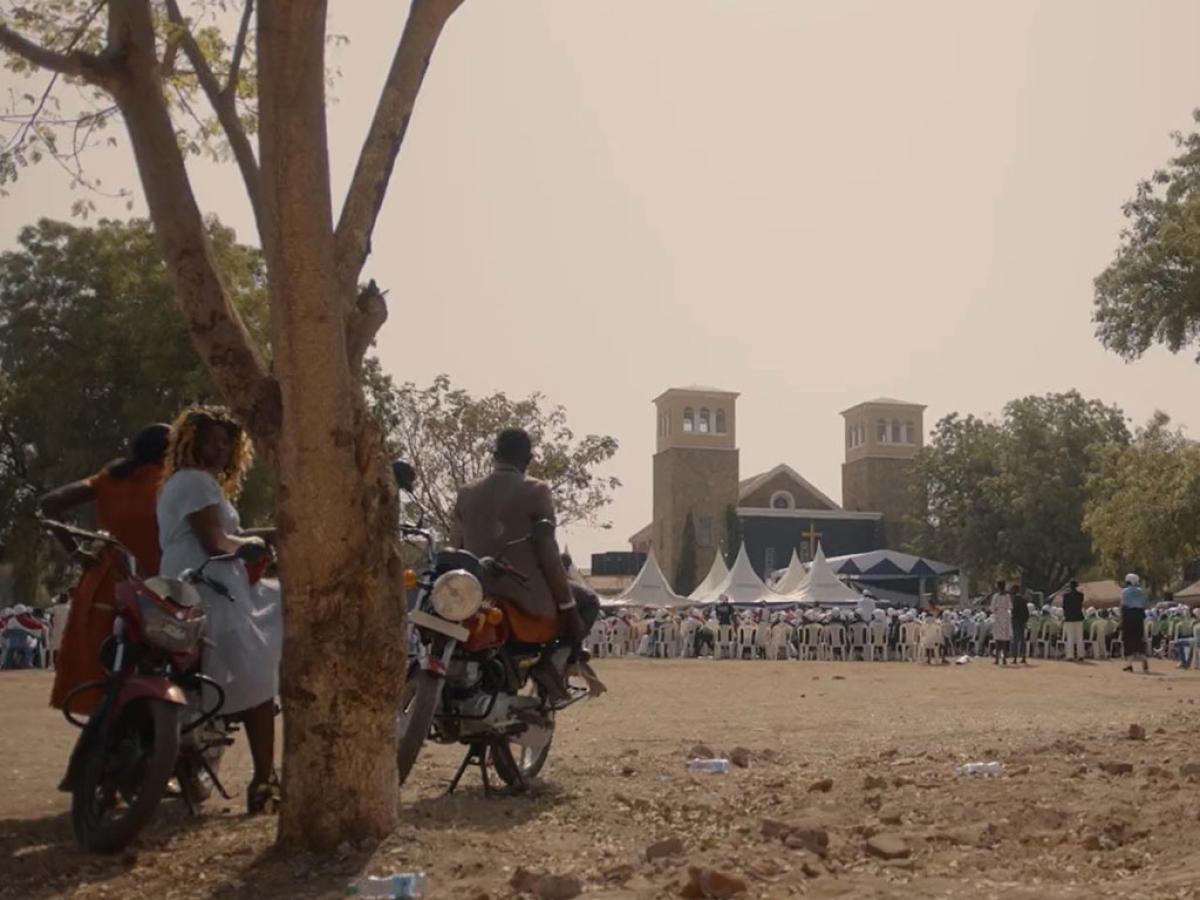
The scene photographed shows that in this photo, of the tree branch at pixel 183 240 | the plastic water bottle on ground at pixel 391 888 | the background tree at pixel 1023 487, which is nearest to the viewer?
the plastic water bottle on ground at pixel 391 888

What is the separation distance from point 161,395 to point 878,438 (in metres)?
63.7

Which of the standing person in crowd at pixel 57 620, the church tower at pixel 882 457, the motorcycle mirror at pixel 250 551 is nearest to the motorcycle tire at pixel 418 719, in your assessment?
the motorcycle mirror at pixel 250 551

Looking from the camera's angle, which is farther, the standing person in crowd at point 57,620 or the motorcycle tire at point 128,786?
the standing person in crowd at point 57,620

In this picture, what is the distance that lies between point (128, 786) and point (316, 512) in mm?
1311

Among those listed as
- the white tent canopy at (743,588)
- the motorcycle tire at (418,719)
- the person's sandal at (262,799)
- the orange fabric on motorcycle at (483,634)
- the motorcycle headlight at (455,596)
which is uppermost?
the white tent canopy at (743,588)

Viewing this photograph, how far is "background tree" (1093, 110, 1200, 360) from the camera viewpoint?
2948 centimetres

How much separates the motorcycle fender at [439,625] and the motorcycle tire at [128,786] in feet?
4.22

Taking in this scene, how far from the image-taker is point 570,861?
15.5 feet

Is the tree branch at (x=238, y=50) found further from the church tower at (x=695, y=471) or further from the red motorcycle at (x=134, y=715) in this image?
the church tower at (x=695, y=471)

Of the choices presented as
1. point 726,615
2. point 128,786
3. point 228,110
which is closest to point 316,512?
point 128,786

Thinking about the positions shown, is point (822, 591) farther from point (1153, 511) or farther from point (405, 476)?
point (405, 476)

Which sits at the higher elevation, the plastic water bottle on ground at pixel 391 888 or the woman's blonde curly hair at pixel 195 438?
the woman's blonde curly hair at pixel 195 438

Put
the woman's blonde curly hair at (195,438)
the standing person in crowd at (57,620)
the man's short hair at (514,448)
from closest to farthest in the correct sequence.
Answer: the woman's blonde curly hair at (195,438), the man's short hair at (514,448), the standing person in crowd at (57,620)

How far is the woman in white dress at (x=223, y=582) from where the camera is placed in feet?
18.5
